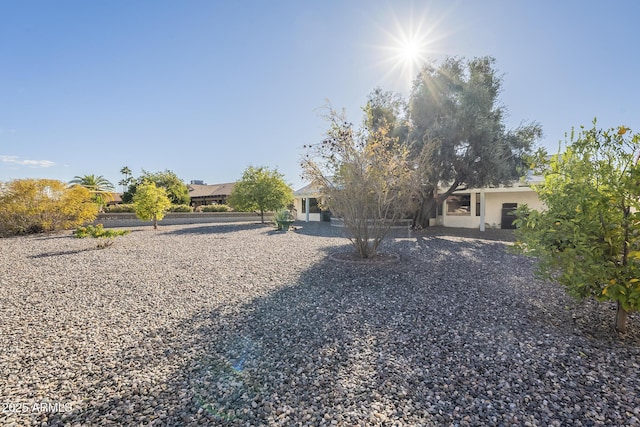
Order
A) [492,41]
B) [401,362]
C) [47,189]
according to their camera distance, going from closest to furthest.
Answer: [401,362] → [492,41] → [47,189]

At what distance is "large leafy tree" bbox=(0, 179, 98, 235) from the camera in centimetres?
1312

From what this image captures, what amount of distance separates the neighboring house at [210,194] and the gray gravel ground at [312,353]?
3885 centimetres

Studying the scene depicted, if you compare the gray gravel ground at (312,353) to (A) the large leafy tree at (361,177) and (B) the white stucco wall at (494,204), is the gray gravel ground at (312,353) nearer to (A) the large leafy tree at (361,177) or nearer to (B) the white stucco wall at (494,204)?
(A) the large leafy tree at (361,177)

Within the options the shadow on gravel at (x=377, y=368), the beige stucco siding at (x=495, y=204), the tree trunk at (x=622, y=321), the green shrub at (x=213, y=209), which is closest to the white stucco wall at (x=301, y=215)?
the green shrub at (x=213, y=209)

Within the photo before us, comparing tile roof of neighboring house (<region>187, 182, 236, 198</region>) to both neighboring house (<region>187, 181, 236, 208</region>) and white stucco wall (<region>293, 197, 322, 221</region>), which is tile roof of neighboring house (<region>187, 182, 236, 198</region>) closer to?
neighboring house (<region>187, 181, 236, 208</region>)

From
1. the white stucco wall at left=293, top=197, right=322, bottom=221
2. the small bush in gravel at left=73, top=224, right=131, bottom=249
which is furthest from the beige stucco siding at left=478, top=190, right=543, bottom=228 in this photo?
the small bush in gravel at left=73, top=224, right=131, bottom=249

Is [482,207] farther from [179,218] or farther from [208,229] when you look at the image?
[179,218]

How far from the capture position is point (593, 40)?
7.29 meters

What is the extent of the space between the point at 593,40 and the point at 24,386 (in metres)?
12.3

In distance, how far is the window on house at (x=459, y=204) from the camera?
18344mm

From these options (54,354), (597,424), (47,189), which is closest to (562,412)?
(597,424)

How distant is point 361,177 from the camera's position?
6.93 metres

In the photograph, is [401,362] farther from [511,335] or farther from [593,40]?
[593,40]

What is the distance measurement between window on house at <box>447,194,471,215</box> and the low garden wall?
16032mm
